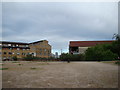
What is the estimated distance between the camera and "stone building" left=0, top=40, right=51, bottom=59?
6241 centimetres

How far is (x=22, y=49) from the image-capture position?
216ft

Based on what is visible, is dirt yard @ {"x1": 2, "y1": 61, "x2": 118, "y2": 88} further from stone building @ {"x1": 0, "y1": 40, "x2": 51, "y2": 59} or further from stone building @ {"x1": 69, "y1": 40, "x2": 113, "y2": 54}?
stone building @ {"x1": 0, "y1": 40, "x2": 51, "y2": 59}

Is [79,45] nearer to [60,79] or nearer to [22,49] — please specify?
[22,49]

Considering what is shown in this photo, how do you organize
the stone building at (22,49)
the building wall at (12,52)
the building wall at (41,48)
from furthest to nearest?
1. the building wall at (41,48)
2. the stone building at (22,49)
3. the building wall at (12,52)

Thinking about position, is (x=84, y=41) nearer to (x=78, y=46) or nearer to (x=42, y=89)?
(x=78, y=46)

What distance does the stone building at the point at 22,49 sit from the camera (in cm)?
6241

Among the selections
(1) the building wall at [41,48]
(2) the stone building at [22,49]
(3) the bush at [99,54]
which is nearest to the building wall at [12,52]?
(2) the stone building at [22,49]

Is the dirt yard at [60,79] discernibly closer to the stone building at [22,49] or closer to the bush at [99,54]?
the bush at [99,54]

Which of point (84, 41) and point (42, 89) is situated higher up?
point (84, 41)

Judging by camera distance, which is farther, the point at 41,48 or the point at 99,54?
the point at 41,48

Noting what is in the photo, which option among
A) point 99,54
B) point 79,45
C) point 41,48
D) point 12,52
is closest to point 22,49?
point 12,52

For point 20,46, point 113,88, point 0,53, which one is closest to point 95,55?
point 113,88

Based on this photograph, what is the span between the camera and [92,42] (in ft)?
221

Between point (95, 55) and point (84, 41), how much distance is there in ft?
95.8
